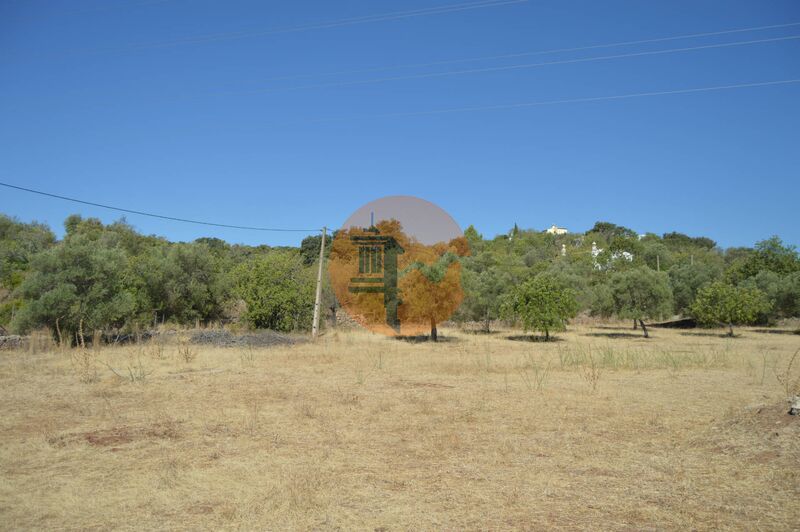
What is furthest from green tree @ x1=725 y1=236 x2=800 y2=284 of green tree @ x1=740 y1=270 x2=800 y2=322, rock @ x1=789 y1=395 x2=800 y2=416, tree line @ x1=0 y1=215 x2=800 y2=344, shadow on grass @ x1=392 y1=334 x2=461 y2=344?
rock @ x1=789 y1=395 x2=800 y2=416

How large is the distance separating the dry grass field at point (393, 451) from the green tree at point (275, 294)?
12.1m

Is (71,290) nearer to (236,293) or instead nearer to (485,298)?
(236,293)

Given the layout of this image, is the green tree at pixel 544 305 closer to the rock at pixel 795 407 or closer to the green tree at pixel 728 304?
the green tree at pixel 728 304

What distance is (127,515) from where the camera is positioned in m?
5.18

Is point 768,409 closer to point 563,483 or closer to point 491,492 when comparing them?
point 563,483

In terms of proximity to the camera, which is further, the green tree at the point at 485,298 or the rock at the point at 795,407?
the green tree at the point at 485,298

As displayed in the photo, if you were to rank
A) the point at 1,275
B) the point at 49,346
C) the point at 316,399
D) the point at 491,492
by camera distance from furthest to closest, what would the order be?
1. the point at 1,275
2. the point at 49,346
3. the point at 316,399
4. the point at 491,492

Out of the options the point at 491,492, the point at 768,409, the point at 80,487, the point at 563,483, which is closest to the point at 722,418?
the point at 768,409

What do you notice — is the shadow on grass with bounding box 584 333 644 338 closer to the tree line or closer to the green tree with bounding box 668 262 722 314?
the tree line

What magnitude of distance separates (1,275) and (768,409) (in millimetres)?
36322

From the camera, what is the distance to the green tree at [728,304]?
2880cm

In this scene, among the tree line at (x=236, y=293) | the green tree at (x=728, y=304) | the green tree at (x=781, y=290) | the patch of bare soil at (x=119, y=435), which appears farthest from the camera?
the green tree at (x=781, y=290)
